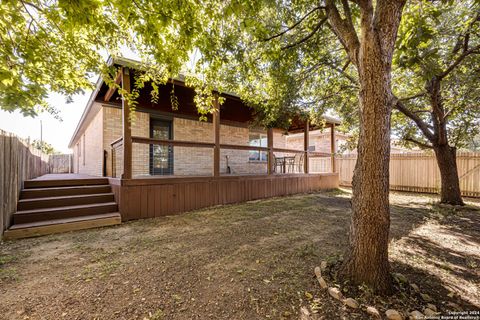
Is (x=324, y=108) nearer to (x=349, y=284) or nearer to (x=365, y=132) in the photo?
(x=365, y=132)

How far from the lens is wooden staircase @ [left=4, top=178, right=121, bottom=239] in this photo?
161 inches

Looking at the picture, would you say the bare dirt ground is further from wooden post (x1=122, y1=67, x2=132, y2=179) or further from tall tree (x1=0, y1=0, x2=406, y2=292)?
wooden post (x1=122, y1=67, x2=132, y2=179)

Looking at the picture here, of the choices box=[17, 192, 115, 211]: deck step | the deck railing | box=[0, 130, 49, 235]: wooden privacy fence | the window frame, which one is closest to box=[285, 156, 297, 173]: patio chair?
the deck railing

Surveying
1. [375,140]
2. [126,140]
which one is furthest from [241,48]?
[126,140]

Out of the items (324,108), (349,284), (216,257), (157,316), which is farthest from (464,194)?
(157,316)

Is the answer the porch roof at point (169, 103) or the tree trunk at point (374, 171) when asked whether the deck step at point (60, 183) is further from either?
the tree trunk at point (374, 171)

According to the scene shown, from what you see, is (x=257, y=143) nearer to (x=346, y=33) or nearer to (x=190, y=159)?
(x=190, y=159)

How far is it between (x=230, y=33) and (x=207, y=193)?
14.5 ft

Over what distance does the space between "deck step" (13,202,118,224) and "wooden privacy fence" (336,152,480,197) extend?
1275 cm

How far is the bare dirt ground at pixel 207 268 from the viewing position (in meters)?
1.96

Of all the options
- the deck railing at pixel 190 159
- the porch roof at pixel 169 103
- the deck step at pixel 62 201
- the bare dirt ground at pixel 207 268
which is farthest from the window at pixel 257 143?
the deck step at pixel 62 201

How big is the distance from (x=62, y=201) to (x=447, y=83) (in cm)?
1135

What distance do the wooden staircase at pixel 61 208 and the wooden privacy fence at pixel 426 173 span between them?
12.6 meters

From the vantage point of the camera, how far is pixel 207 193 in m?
6.34
